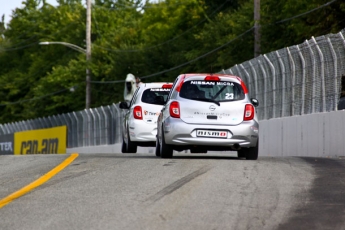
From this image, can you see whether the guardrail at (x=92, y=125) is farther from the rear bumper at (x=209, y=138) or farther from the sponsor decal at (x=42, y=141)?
the rear bumper at (x=209, y=138)

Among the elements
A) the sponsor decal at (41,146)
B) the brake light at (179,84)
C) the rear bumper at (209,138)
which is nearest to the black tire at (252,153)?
the rear bumper at (209,138)

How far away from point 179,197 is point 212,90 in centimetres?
720

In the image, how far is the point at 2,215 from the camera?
31.2 feet

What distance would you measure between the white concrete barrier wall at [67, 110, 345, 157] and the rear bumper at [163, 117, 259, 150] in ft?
13.3

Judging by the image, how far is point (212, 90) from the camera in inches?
693

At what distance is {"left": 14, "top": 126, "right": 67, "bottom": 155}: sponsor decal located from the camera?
51.6 meters

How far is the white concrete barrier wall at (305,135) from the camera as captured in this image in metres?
21.2

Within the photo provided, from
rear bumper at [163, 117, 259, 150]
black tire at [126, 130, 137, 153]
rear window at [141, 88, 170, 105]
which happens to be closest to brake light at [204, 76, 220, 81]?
rear bumper at [163, 117, 259, 150]

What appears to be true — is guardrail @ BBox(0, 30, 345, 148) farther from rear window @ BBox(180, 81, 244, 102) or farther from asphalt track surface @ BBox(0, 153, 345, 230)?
asphalt track surface @ BBox(0, 153, 345, 230)

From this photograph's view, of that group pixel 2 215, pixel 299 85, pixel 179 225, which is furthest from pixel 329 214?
pixel 299 85

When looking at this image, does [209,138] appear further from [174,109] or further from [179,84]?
[179,84]

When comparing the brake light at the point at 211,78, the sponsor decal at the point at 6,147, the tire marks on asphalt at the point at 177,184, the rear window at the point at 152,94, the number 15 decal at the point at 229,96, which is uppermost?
the brake light at the point at 211,78

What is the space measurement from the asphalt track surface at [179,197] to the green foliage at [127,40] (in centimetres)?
2667

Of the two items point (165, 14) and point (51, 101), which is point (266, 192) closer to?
point (165, 14)
